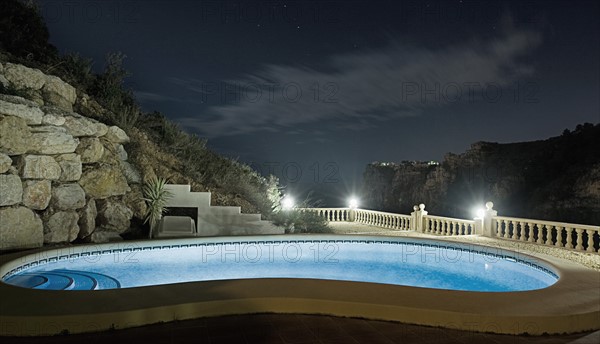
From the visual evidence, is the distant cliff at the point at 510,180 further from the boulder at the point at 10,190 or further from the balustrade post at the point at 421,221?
the boulder at the point at 10,190

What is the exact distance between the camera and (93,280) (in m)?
5.25

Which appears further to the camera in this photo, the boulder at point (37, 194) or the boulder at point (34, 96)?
the boulder at point (34, 96)

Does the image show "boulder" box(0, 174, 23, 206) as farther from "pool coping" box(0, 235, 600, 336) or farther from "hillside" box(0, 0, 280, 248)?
"pool coping" box(0, 235, 600, 336)

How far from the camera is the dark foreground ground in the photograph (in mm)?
2908

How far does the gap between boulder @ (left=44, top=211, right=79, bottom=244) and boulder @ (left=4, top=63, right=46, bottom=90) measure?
2753 millimetres

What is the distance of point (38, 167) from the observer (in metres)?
7.56

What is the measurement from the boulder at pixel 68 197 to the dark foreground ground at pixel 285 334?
5590mm

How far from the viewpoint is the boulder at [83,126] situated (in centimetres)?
826

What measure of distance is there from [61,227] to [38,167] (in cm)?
122

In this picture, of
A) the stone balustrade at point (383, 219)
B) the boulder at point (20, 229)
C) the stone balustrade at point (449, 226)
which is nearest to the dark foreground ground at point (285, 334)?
the boulder at point (20, 229)

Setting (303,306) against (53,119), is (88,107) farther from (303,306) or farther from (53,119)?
(303,306)

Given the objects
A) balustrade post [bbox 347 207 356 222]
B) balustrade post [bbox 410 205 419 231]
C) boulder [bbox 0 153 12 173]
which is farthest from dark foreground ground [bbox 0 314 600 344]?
balustrade post [bbox 347 207 356 222]

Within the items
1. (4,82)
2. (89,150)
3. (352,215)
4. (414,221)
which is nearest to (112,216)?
(89,150)

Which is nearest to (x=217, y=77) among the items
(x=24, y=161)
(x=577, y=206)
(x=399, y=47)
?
(x=399, y=47)
